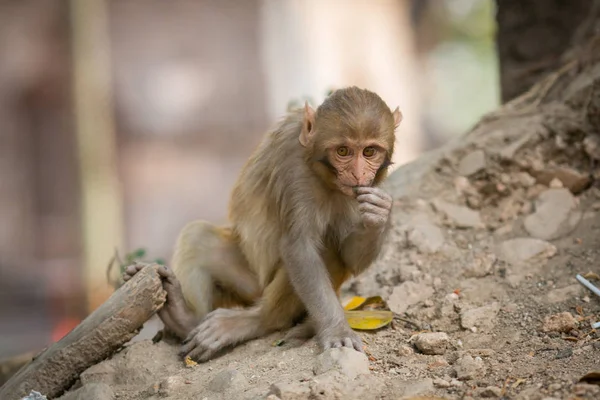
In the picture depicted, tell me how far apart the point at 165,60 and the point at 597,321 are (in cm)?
1130

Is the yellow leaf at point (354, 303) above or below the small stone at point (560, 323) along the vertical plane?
below

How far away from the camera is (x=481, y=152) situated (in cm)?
665

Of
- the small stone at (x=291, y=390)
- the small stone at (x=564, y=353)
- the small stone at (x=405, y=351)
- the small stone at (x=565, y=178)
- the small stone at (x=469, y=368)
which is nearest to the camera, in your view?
the small stone at (x=291, y=390)

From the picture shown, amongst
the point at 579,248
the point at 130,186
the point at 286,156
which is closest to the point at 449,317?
the point at 579,248

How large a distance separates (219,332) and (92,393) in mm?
1016

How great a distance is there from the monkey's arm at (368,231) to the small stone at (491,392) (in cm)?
140

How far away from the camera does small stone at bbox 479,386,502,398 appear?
386 cm

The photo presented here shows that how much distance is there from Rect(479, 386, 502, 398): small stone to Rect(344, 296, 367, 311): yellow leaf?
189 centimetres

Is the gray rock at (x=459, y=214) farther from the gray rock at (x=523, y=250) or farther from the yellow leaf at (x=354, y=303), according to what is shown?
the yellow leaf at (x=354, y=303)

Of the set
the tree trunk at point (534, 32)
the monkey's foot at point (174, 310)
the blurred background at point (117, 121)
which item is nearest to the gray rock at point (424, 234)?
the monkey's foot at point (174, 310)

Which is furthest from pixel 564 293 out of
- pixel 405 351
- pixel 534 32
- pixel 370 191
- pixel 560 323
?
pixel 534 32

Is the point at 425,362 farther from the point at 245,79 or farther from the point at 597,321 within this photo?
the point at 245,79

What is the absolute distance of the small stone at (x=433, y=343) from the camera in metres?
4.71

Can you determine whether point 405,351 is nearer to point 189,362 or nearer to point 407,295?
point 407,295
